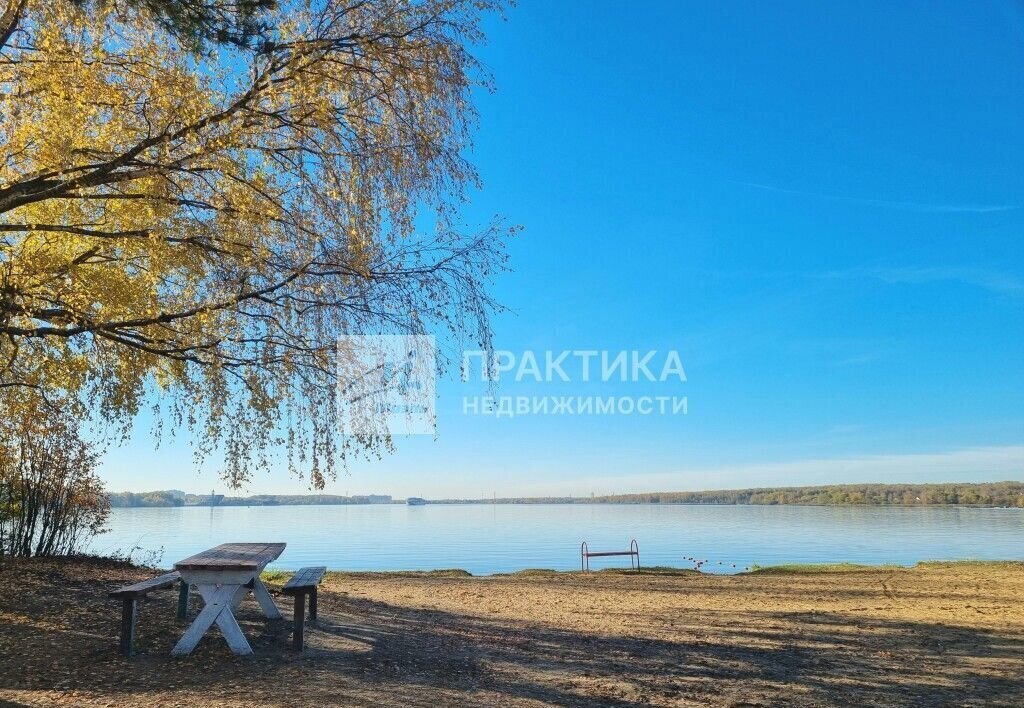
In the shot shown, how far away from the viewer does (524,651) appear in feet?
22.4

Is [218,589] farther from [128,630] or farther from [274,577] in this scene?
[274,577]

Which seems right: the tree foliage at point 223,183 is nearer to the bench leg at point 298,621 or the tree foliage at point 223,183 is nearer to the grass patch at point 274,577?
the bench leg at point 298,621

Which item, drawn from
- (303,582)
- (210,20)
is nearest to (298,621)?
(303,582)

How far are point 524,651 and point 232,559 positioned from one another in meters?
2.83

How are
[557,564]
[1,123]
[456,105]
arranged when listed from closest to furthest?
[1,123]
[456,105]
[557,564]

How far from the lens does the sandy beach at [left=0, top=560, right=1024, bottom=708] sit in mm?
5277

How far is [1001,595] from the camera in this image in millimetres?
11523

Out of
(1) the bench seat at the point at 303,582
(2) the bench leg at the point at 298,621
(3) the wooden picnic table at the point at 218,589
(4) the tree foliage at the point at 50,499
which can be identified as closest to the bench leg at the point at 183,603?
(1) the bench seat at the point at 303,582

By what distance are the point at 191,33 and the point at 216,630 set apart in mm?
5463

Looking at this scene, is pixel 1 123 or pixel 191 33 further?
pixel 1 123

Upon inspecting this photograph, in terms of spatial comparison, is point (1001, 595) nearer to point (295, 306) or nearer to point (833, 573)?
point (833, 573)

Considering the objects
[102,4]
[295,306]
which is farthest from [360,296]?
[102,4]

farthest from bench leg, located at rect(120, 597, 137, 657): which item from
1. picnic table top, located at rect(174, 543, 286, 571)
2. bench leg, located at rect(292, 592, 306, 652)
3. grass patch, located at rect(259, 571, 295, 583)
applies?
grass patch, located at rect(259, 571, 295, 583)

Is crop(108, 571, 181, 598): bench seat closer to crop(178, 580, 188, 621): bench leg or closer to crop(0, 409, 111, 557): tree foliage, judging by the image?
crop(178, 580, 188, 621): bench leg
